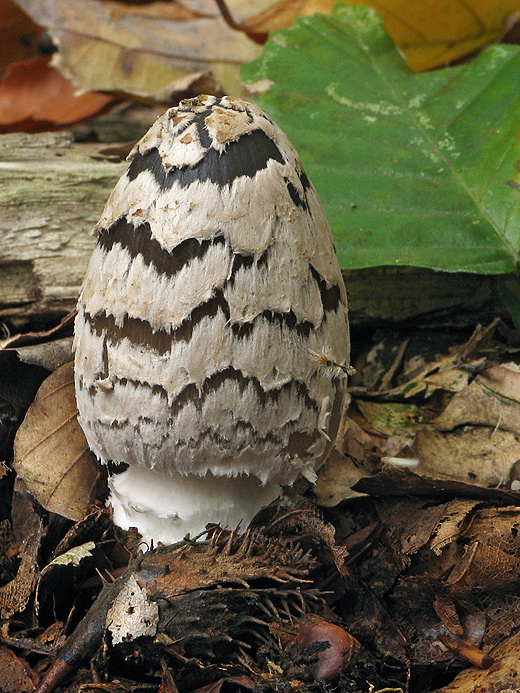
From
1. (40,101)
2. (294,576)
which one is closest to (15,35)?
(40,101)

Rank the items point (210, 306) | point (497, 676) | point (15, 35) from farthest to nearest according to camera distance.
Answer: point (15, 35)
point (210, 306)
point (497, 676)

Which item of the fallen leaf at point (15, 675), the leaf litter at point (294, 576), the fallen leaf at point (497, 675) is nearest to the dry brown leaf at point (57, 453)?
the leaf litter at point (294, 576)

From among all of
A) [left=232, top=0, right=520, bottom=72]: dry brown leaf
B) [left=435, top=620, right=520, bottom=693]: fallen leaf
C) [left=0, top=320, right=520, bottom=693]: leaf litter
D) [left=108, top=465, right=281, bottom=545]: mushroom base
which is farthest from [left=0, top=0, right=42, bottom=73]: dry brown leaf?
[left=435, top=620, right=520, bottom=693]: fallen leaf

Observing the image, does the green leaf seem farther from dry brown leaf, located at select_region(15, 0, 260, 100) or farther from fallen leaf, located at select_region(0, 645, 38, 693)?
fallen leaf, located at select_region(0, 645, 38, 693)

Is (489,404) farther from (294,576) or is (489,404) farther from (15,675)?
(15,675)

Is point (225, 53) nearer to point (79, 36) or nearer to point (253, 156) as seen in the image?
point (79, 36)

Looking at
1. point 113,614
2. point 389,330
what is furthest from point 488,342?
point 113,614
